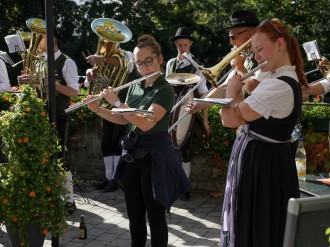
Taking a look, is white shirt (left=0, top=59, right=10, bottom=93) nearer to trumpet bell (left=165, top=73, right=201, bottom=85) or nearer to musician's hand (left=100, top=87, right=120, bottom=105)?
trumpet bell (left=165, top=73, right=201, bottom=85)

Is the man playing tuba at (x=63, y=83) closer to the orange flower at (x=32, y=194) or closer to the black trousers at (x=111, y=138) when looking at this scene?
the black trousers at (x=111, y=138)

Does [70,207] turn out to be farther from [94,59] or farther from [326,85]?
[326,85]

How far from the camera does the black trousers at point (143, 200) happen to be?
13.1ft

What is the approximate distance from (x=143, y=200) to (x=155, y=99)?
0.75 m

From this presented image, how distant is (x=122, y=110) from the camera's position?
11.9ft

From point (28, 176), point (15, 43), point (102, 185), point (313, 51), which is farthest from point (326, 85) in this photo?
point (102, 185)

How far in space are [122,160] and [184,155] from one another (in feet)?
8.22

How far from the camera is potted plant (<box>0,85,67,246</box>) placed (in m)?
4.35

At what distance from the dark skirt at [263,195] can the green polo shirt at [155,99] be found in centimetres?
82

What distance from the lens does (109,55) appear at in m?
5.88

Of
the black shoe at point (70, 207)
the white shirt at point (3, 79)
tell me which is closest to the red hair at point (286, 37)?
the black shoe at point (70, 207)

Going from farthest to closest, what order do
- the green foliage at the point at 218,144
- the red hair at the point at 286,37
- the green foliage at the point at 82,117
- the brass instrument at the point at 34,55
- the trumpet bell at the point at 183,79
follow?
1. the green foliage at the point at 82,117
2. the green foliage at the point at 218,144
3. the brass instrument at the point at 34,55
4. the trumpet bell at the point at 183,79
5. the red hair at the point at 286,37

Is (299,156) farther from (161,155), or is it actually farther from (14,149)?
(14,149)

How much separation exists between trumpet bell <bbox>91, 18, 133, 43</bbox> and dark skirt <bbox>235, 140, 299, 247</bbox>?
2818mm
